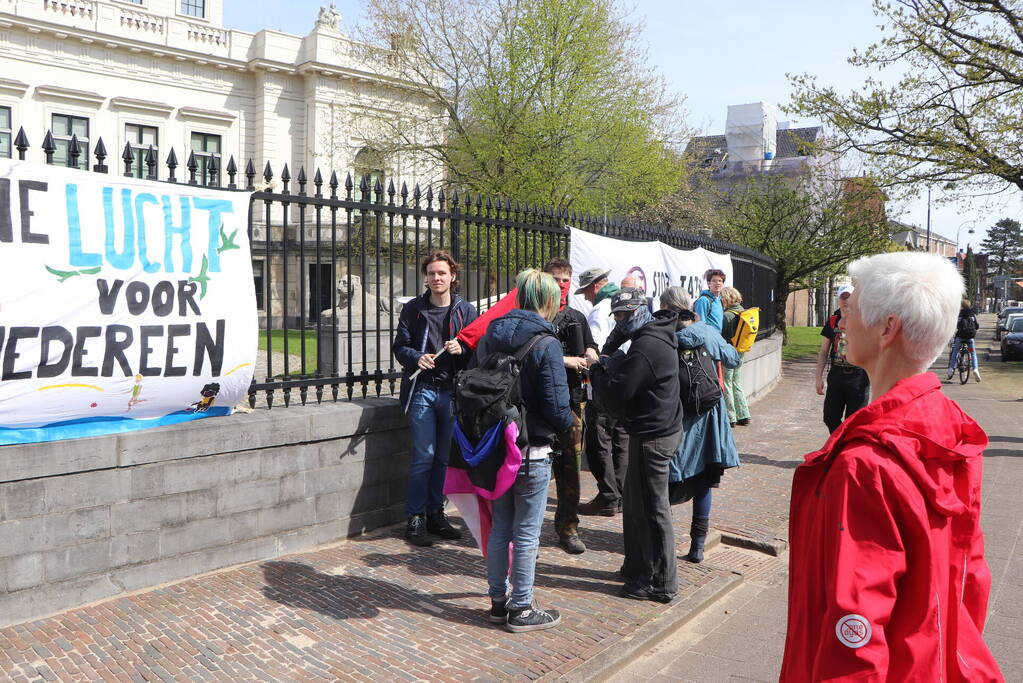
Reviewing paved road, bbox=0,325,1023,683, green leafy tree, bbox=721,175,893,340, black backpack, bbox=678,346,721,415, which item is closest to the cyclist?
green leafy tree, bbox=721,175,893,340

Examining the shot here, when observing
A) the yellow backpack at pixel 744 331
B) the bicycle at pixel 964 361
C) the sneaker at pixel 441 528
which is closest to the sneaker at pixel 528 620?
the sneaker at pixel 441 528

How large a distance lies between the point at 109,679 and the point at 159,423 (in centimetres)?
153

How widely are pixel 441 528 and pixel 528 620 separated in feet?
5.16

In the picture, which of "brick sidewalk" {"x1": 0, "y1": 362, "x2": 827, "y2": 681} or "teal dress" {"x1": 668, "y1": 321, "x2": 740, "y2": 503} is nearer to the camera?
"brick sidewalk" {"x1": 0, "y1": 362, "x2": 827, "y2": 681}

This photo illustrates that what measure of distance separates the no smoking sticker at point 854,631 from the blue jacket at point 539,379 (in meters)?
2.71

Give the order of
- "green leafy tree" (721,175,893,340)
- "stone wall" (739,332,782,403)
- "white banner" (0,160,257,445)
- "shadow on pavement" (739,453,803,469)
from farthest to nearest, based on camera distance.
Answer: "green leafy tree" (721,175,893,340) < "stone wall" (739,332,782,403) < "shadow on pavement" (739,453,803,469) < "white banner" (0,160,257,445)

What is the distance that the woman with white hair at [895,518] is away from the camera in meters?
1.65

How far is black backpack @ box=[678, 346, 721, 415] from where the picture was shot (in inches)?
203

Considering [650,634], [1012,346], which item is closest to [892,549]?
[650,634]

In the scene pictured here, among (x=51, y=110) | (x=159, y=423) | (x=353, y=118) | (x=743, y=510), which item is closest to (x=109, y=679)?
(x=159, y=423)

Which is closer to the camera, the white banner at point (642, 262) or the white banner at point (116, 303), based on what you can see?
the white banner at point (116, 303)

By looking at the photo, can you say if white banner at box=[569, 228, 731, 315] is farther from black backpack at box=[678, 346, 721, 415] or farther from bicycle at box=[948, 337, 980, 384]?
bicycle at box=[948, 337, 980, 384]

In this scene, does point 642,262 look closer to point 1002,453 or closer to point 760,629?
point 1002,453

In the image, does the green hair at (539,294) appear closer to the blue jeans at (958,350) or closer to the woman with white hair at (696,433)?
the woman with white hair at (696,433)
